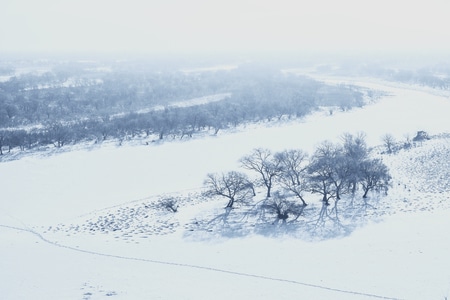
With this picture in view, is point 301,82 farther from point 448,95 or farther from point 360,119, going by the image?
point 360,119

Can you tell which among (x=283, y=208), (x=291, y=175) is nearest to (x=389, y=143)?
(x=291, y=175)

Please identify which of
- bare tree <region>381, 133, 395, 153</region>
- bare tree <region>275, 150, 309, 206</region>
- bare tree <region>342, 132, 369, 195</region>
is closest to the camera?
bare tree <region>342, 132, 369, 195</region>

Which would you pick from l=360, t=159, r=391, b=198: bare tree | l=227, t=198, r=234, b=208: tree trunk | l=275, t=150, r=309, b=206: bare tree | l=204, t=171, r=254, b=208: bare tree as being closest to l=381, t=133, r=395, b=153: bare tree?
l=360, t=159, r=391, b=198: bare tree

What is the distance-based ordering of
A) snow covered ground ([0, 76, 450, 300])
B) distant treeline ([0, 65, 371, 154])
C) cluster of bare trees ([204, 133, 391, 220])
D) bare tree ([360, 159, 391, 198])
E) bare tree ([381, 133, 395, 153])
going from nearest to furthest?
1. snow covered ground ([0, 76, 450, 300])
2. cluster of bare trees ([204, 133, 391, 220])
3. bare tree ([360, 159, 391, 198])
4. bare tree ([381, 133, 395, 153])
5. distant treeline ([0, 65, 371, 154])

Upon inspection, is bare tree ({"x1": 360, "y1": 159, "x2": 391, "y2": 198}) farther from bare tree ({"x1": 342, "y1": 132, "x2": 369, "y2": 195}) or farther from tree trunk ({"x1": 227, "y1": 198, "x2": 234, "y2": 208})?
tree trunk ({"x1": 227, "y1": 198, "x2": 234, "y2": 208})

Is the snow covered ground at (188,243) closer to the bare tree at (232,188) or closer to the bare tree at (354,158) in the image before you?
the bare tree at (232,188)
